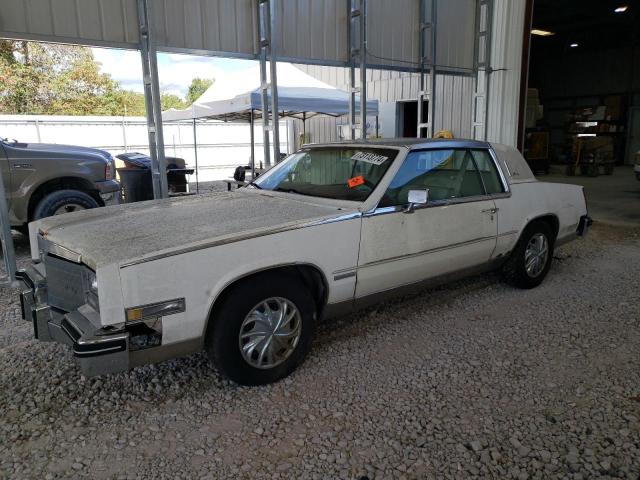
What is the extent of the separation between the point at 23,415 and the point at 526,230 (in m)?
4.32

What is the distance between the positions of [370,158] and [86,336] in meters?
2.42

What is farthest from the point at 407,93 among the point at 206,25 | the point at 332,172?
the point at 332,172

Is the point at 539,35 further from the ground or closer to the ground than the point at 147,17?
further from the ground

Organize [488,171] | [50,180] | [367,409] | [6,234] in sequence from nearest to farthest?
[367,409]
[488,171]
[6,234]
[50,180]

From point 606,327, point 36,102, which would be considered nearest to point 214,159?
point 36,102

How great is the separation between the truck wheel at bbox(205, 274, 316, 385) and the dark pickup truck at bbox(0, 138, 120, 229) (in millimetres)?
4543

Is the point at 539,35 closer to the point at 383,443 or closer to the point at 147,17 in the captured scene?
the point at 147,17

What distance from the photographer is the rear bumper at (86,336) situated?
2463 mm

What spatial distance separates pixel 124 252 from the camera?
8.57 ft

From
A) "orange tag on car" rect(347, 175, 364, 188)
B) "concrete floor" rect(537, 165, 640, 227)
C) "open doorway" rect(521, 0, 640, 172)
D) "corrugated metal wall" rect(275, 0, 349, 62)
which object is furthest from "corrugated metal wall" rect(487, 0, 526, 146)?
"open doorway" rect(521, 0, 640, 172)

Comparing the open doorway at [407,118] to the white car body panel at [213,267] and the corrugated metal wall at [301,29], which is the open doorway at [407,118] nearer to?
the corrugated metal wall at [301,29]

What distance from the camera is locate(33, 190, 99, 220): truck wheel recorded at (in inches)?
249

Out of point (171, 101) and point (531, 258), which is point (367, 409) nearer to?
point (531, 258)

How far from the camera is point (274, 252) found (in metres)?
2.97
